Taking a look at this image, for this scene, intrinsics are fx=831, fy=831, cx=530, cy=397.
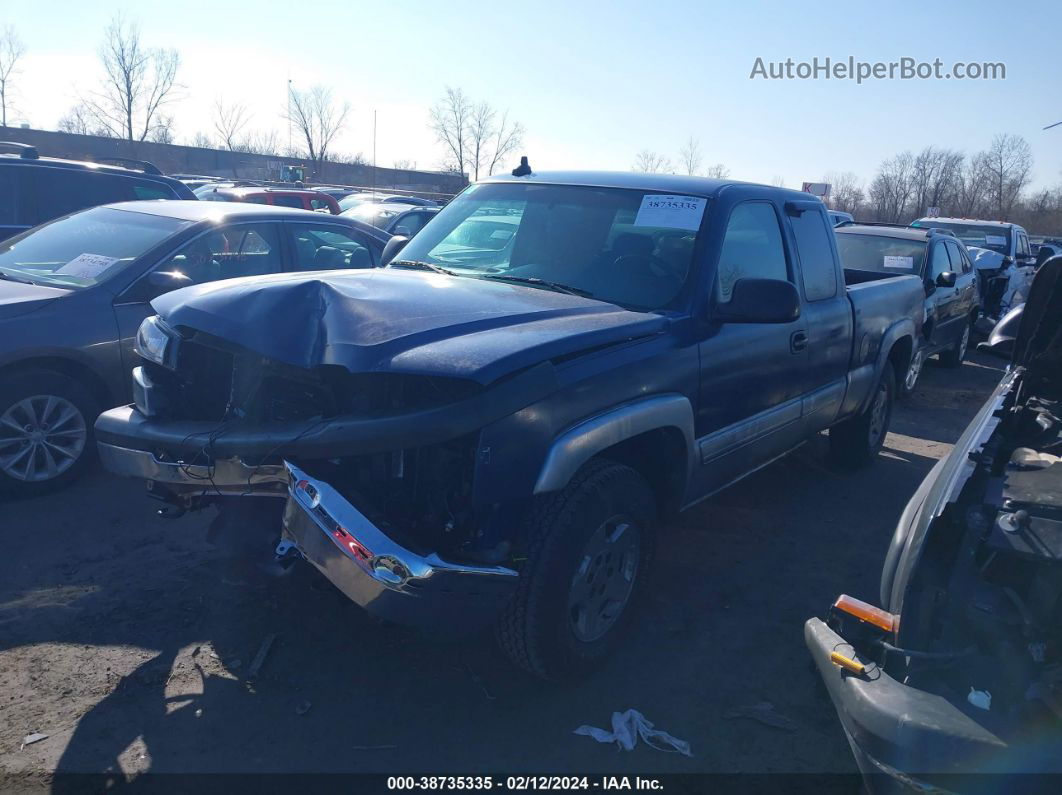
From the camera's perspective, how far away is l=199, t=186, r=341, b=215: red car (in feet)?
38.2

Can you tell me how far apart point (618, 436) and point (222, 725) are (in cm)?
179

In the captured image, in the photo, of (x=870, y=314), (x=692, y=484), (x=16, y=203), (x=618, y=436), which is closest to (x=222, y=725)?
(x=618, y=436)

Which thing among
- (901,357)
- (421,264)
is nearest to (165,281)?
(421,264)

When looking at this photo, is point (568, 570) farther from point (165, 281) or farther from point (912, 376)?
point (912, 376)

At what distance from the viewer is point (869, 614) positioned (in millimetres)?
2521

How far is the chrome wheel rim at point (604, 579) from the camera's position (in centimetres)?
322

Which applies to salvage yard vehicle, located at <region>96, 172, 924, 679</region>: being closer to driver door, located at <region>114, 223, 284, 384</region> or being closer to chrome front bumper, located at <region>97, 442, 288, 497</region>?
chrome front bumper, located at <region>97, 442, 288, 497</region>

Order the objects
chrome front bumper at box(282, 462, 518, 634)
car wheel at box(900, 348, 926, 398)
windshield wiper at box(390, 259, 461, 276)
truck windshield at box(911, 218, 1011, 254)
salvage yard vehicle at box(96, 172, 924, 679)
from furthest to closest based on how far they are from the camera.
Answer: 1. truck windshield at box(911, 218, 1011, 254)
2. car wheel at box(900, 348, 926, 398)
3. windshield wiper at box(390, 259, 461, 276)
4. salvage yard vehicle at box(96, 172, 924, 679)
5. chrome front bumper at box(282, 462, 518, 634)

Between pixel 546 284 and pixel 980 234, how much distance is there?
14.2m

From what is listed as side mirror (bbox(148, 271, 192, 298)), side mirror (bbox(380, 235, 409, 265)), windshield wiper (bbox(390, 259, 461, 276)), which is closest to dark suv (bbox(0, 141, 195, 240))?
side mirror (bbox(148, 271, 192, 298))

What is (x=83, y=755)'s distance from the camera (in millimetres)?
2801

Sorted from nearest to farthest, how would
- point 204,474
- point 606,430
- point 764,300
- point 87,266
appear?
point 204,474 → point 606,430 → point 764,300 → point 87,266

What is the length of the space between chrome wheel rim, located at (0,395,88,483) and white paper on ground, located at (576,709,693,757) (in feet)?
12.0

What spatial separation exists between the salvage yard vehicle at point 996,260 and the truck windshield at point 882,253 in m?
4.09
